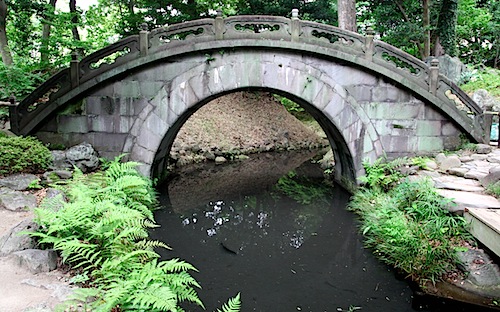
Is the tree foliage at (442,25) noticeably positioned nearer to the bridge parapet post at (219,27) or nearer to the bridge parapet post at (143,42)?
the bridge parapet post at (219,27)

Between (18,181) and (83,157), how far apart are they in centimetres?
198

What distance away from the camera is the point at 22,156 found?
7.20 meters

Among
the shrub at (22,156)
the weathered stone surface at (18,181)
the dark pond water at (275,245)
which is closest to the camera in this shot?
the dark pond water at (275,245)

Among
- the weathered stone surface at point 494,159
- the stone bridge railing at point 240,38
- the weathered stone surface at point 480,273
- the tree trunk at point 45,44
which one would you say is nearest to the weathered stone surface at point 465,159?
the weathered stone surface at point 494,159

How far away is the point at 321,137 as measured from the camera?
19.7 m

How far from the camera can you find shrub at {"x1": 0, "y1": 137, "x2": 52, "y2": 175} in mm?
6895

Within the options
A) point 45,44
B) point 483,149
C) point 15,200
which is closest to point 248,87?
point 15,200

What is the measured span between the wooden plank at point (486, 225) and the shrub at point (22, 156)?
7283 mm

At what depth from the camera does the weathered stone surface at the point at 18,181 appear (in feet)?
21.1

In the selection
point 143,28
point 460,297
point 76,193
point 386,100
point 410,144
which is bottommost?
point 460,297

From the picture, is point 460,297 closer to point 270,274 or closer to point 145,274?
point 270,274

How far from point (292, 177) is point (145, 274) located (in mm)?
9330

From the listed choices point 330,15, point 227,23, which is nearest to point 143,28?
point 227,23

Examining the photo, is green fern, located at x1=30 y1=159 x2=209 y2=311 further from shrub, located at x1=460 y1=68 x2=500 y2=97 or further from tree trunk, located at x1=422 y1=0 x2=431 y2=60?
tree trunk, located at x1=422 y1=0 x2=431 y2=60
